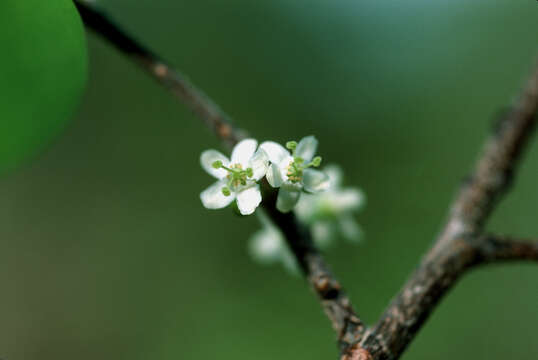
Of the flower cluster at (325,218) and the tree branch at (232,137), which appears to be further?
the flower cluster at (325,218)

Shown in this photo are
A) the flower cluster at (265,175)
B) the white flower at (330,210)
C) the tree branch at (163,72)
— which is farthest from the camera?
the white flower at (330,210)

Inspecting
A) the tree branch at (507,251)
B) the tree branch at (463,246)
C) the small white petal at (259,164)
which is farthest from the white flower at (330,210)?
the small white petal at (259,164)

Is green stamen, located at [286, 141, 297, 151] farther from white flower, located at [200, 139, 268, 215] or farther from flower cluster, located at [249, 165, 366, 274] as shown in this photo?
flower cluster, located at [249, 165, 366, 274]

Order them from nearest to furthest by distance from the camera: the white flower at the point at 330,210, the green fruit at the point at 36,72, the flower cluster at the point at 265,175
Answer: the green fruit at the point at 36,72
the flower cluster at the point at 265,175
the white flower at the point at 330,210

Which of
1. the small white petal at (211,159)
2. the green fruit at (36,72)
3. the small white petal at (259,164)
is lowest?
the small white petal at (259,164)

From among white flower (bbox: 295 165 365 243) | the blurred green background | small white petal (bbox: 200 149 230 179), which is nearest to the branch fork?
small white petal (bbox: 200 149 230 179)

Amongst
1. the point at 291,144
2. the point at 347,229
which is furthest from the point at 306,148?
the point at 347,229

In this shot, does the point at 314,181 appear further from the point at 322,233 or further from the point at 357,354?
the point at 322,233

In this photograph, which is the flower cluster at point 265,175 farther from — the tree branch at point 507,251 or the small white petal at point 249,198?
the tree branch at point 507,251
